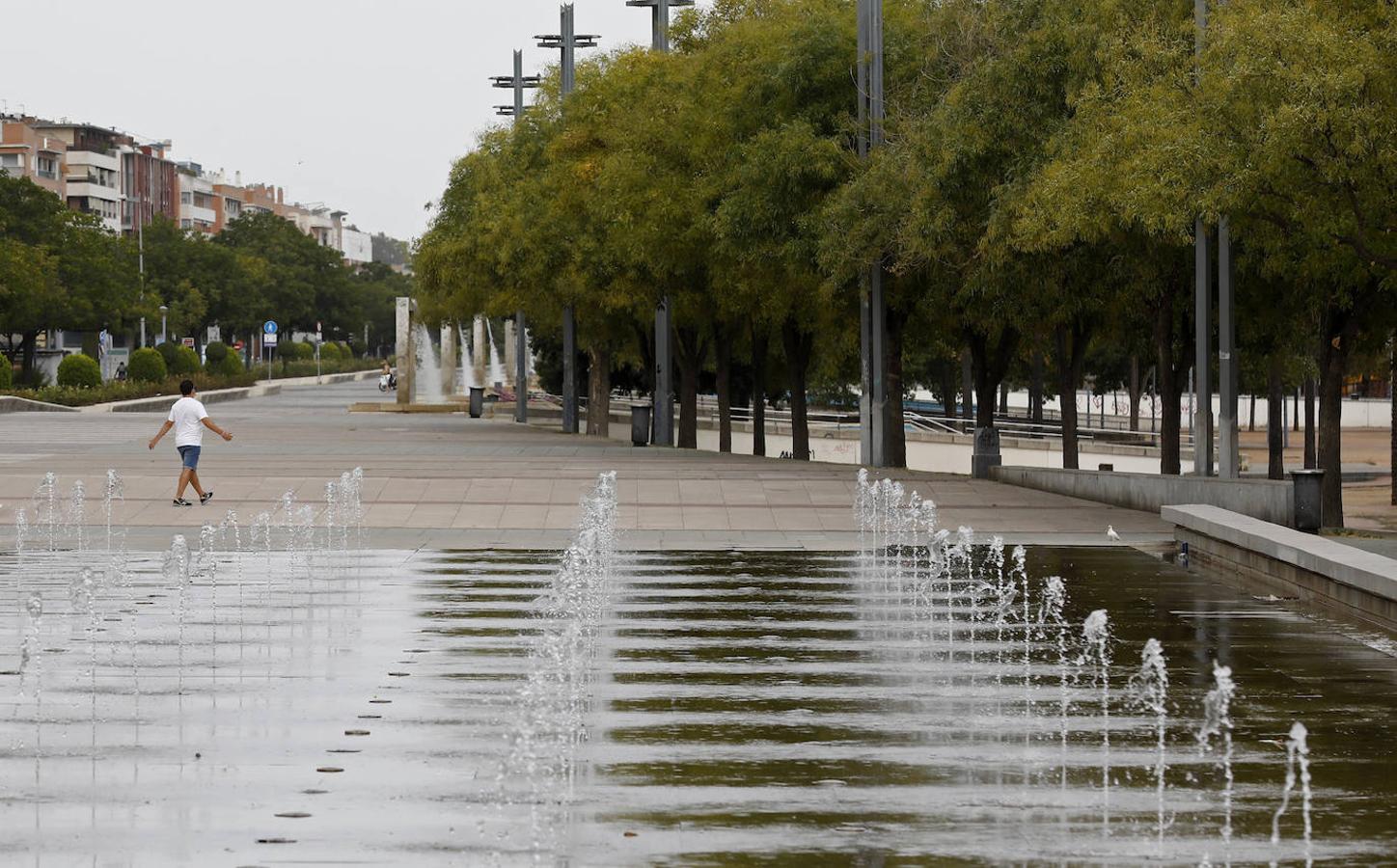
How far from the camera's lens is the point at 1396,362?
2939cm

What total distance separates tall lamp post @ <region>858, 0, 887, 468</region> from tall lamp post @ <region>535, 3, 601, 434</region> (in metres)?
15.8

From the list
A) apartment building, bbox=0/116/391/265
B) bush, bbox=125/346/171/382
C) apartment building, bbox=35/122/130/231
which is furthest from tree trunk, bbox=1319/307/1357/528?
apartment building, bbox=35/122/130/231

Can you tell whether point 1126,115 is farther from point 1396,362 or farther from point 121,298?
point 121,298

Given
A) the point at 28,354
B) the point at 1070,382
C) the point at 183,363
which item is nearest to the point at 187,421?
the point at 1070,382

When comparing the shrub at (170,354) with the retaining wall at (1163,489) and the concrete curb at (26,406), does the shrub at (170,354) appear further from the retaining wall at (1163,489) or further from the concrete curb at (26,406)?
the retaining wall at (1163,489)

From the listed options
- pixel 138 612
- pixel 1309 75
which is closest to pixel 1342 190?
pixel 1309 75

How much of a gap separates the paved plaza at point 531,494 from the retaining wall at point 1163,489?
38 centimetres

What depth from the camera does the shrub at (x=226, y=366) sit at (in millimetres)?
88125

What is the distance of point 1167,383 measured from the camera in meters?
29.2

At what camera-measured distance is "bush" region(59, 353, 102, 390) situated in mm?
64688

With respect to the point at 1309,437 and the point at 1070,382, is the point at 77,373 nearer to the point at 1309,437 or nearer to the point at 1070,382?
the point at 1070,382

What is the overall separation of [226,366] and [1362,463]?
52898 mm

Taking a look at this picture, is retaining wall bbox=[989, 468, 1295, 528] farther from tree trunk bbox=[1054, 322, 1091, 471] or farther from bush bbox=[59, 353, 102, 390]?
bush bbox=[59, 353, 102, 390]

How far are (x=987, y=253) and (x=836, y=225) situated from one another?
127 inches
